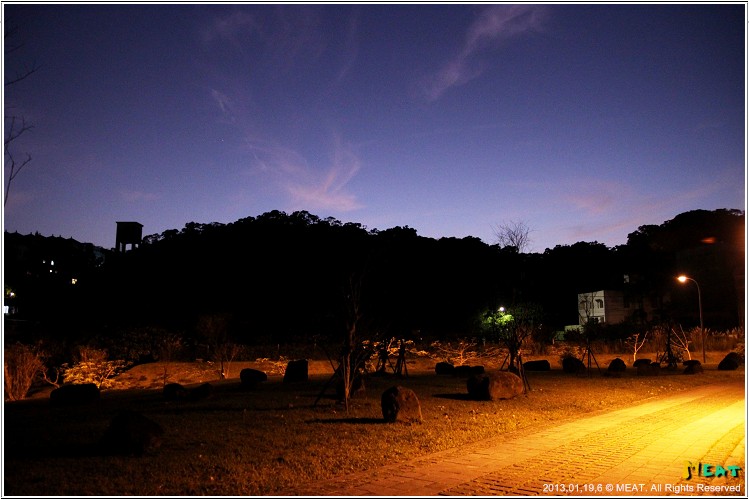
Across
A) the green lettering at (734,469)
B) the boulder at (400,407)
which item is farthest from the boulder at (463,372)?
the green lettering at (734,469)

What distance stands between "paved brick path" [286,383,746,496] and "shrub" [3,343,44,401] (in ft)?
52.3

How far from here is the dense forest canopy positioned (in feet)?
107

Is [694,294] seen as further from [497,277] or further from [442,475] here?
[442,475]

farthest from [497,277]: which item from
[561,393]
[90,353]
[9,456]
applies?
[9,456]

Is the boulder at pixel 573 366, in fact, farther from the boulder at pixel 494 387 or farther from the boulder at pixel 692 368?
the boulder at pixel 494 387

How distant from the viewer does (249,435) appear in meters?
9.17

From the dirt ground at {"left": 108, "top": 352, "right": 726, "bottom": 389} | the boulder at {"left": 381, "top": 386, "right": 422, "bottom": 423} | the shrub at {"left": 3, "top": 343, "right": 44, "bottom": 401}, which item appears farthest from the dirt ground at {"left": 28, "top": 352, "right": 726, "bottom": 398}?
the boulder at {"left": 381, "top": 386, "right": 422, "bottom": 423}

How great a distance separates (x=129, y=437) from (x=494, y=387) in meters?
9.85

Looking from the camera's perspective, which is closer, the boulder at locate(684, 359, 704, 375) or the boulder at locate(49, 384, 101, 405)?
the boulder at locate(49, 384, 101, 405)

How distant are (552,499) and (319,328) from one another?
26.6 meters

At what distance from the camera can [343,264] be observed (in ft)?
130

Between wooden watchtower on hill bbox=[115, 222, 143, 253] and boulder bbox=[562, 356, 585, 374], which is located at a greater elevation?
wooden watchtower on hill bbox=[115, 222, 143, 253]

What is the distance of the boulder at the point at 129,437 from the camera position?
7.38 meters

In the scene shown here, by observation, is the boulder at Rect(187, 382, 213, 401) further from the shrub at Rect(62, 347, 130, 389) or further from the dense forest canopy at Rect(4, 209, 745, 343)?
the dense forest canopy at Rect(4, 209, 745, 343)
